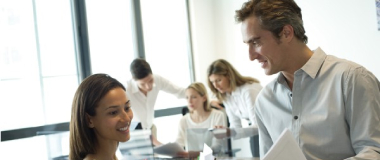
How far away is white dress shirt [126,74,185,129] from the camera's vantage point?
15.5 ft

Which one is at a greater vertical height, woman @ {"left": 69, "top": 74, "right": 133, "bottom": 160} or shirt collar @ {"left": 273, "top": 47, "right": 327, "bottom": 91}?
shirt collar @ {"left": 273, "top": 47, "right": 327, "bottom": 91}

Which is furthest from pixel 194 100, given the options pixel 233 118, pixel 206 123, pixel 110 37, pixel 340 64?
pixel 340 64

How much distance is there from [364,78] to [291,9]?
0.37m

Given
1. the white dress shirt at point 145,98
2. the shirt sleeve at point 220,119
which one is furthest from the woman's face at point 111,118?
the white dress shirt at point 145,98

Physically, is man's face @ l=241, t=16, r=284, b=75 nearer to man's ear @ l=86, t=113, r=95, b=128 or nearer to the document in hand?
the document in hand

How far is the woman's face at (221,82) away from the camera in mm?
4162

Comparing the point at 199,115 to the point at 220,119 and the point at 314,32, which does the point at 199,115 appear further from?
the point at 314,32

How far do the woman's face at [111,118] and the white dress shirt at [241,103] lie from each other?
6.81 feet

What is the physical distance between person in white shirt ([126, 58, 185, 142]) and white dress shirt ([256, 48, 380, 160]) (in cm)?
271

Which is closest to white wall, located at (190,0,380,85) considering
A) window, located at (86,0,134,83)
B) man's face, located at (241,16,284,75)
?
window, located at (86,0,134,83)

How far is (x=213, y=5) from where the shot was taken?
661cm

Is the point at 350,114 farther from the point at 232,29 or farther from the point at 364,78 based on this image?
the point at 232,29

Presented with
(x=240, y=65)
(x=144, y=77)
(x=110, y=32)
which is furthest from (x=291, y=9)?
(x=240, y=65)

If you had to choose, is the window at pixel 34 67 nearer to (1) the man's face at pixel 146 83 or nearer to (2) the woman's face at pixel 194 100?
(1) the man's face at pixel 146 83
